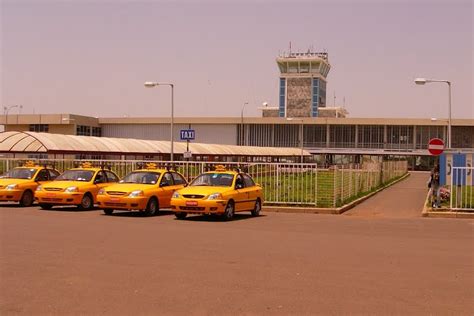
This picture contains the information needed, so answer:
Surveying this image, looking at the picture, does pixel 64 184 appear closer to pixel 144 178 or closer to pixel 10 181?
pixel 10 181

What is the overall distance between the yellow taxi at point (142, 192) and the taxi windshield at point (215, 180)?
4.33ft

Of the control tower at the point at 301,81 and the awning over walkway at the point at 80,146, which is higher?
the control tower at the point at 301,81

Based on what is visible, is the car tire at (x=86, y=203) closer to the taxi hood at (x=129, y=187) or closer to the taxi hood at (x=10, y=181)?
the taxi hood at (x=129, y=187)

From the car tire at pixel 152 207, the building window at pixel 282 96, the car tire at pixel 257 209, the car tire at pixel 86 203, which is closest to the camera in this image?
the car tire at pixel 152 207

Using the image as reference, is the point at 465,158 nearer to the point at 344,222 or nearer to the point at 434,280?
the point at 344,222

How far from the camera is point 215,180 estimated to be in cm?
1959

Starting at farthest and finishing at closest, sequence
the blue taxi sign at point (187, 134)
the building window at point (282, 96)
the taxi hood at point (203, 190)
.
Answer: the building window at point (282, 96)
the blue taxi sign at point (187, 134)
the taxi hood at point (203, 190)

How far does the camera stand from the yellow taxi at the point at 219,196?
1805cm

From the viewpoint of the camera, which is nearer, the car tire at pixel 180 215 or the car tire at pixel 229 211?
the car tire at pixel 229 211

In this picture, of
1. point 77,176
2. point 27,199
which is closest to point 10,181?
point 27,199

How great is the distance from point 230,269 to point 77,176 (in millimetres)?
13719

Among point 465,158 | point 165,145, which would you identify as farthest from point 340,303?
point 165,145

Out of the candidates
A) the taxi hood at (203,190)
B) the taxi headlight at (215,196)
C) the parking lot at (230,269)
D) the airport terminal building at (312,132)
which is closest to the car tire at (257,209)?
the taxi hood at (203,190)

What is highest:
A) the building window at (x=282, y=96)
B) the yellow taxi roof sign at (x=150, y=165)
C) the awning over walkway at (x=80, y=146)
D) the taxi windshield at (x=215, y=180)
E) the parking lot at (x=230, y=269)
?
the building window at (x=282, y=96)
